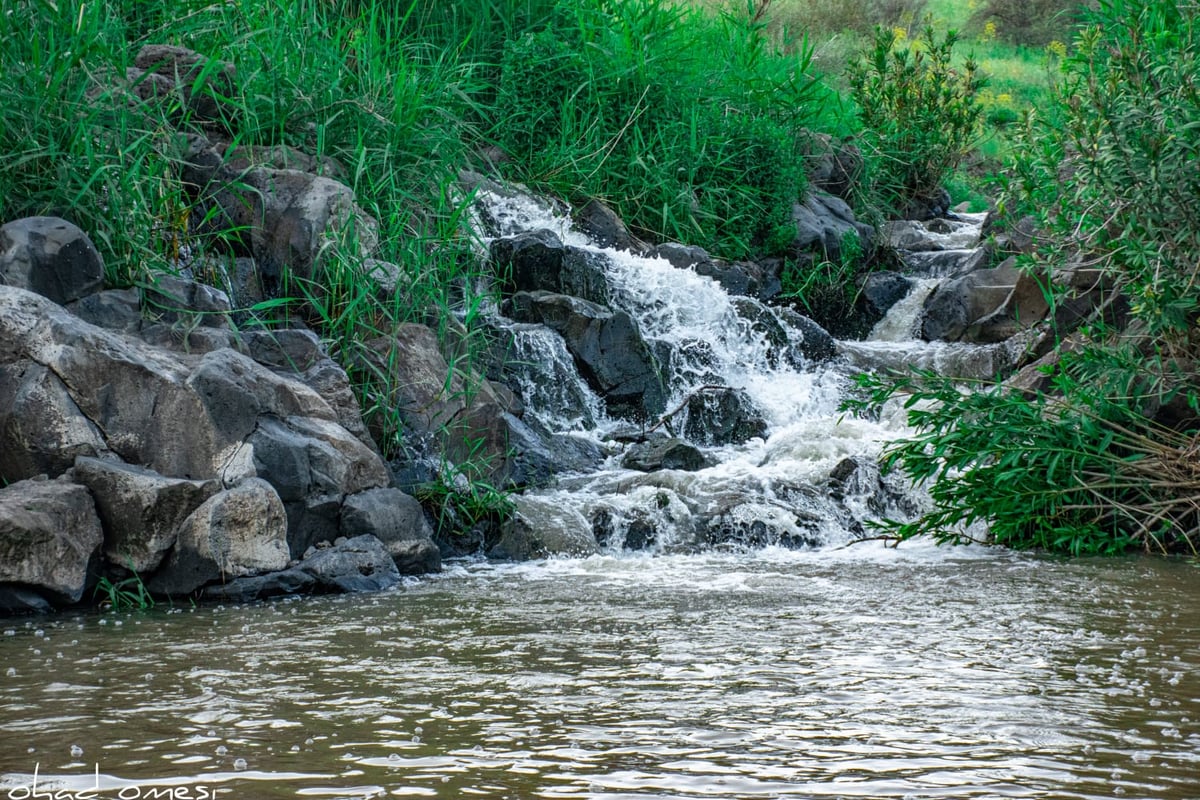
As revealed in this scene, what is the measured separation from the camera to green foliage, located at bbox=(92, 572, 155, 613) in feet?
16.1

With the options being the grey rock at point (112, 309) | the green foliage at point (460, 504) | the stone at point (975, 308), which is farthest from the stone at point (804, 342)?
the grey rock at point (112, 309)

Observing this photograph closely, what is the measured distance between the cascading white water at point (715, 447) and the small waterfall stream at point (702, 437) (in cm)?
1

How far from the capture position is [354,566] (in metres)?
5.42

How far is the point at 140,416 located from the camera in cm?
530

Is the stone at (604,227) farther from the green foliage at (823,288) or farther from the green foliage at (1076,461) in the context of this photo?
the green foliage at (1076,461)

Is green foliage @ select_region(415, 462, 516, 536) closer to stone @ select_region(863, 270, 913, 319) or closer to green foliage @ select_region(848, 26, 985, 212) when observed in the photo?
stone @ select_region(863, 270, 913, 319)

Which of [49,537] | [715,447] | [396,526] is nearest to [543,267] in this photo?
[715,447]

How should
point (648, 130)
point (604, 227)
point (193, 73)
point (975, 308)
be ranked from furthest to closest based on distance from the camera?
point (648, 130), point (975, 308), point (604, 227), point (193, 73)

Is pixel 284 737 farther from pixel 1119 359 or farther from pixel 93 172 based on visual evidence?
pixel 1119 359

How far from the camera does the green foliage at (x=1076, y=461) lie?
20.0ft

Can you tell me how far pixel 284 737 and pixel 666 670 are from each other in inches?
46.0

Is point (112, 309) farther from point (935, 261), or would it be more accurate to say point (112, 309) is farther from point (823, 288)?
point (935, 261)

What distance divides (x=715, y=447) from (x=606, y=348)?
1.05 m

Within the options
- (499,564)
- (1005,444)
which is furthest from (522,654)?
(1005,444)
